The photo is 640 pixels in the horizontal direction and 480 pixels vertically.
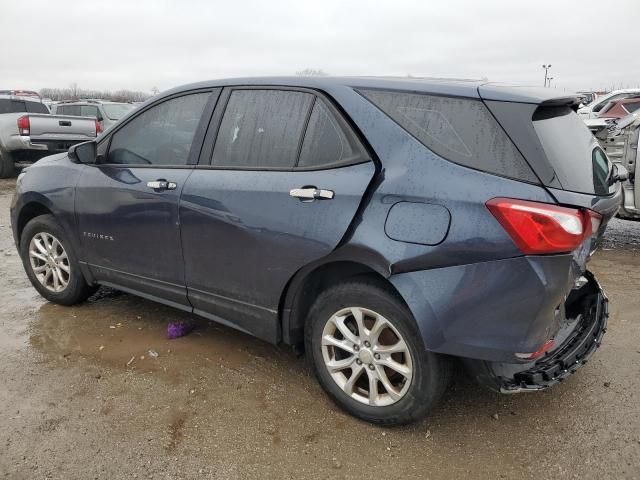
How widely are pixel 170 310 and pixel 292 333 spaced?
1675mm

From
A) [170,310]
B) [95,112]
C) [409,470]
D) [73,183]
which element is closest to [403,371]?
[409,470]

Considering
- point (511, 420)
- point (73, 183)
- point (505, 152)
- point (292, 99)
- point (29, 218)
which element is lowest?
point (511, 420)

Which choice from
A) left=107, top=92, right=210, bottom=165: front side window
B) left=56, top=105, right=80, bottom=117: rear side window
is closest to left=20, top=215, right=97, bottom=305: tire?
left=107, top=92, right=210, bottom=165: front side window

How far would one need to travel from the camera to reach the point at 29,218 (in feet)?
14.3

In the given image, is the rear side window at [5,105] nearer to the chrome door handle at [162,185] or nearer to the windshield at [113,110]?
the windshield at [113,110]

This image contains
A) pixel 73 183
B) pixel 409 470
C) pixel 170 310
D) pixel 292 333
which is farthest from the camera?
pixel 170 310

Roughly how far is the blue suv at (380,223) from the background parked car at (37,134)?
831 cm

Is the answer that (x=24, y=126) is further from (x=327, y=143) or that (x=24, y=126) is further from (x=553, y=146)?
(x=553, y=146)

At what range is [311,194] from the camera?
2652 millimetres

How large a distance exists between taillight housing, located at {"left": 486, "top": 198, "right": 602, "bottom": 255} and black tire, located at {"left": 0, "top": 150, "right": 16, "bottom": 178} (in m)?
11.9

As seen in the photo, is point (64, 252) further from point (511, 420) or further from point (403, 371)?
point (511, 420)

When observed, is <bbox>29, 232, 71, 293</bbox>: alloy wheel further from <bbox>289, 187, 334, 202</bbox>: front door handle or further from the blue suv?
<bbox>289, 187, 334, 202</bbox>: front door handle

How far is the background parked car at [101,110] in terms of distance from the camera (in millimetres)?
14320

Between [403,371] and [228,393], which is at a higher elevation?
[403,371]
